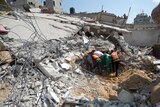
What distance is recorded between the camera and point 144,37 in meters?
18.7

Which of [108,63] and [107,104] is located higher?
[108,63]

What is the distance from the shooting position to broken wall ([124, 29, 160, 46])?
60.1 feet

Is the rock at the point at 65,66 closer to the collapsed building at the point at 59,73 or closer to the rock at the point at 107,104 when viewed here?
the collapsed building at the point at 59,73

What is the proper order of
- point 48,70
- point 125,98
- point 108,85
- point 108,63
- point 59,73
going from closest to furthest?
point 125,98 < point 48,70 < point 59,73 < point 108,85 < point 108,63

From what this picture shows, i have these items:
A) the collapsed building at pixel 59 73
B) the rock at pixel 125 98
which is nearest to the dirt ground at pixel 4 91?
the collapsed building at pixel 59 73

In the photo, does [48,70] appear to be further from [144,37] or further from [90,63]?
[144,37]

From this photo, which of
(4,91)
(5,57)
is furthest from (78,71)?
(4,91)

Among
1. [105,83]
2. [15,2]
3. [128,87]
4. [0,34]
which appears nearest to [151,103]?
[128,87]

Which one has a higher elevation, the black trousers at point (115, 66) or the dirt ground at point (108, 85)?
the black trousers at point (115, 66)

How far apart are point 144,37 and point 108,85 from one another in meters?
12.8

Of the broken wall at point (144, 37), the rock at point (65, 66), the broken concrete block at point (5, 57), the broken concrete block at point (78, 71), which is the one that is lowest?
the broken wall at point (144, 37)

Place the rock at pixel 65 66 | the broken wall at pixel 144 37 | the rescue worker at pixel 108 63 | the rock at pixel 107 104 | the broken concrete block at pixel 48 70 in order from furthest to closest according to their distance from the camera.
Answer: the broken wall at pixel 144 37 → the rescue worker at pixel 108 63 → the rock at pixel 65 66 → the broken concrete block at pixel 48 70 → the rock at pixel 107 104

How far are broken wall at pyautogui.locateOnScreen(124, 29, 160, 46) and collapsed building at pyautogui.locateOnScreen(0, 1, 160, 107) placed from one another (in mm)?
9195

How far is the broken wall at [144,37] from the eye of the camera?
18.3 meters
